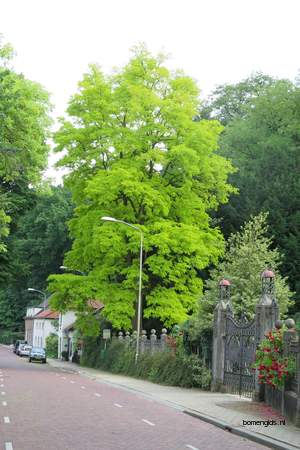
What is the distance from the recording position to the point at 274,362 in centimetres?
1830

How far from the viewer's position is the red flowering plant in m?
17.7

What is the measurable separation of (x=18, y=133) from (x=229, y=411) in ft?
37.2

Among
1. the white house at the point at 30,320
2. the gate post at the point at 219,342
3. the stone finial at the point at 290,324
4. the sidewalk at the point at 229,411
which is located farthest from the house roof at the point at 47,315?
the stone finial at the point at 290,324

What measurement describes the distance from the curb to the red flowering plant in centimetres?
192

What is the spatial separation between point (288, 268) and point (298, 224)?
3.04 meters

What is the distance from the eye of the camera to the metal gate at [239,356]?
23.5m

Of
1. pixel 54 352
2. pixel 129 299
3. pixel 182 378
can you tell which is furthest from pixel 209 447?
pixel 54 352

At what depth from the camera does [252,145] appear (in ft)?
181

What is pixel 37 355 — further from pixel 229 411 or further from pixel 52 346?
pixel 229 411

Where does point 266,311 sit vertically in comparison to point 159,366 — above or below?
above

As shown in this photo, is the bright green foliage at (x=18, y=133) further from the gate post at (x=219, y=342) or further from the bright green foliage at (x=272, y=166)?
the bright green foliage at (x=272, y=166)

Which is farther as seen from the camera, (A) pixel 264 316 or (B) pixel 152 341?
(B) pixel 152 341

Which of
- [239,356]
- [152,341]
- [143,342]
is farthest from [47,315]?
[239,356]

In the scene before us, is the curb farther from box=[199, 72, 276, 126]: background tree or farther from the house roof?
the house roof
